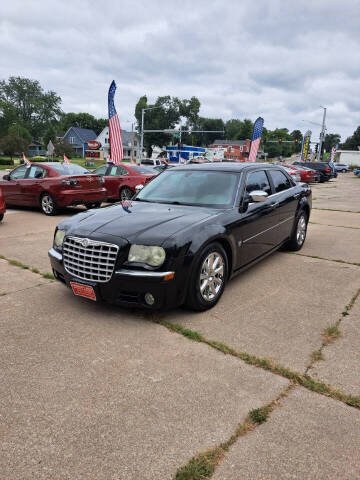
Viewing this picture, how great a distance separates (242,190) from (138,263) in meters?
1.86

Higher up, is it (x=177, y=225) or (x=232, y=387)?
(x=177, y=225)

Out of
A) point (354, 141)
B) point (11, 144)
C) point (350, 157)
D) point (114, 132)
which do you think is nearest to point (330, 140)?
point (354, 141)

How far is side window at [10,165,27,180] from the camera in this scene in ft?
34.7

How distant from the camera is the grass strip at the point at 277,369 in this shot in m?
2.49

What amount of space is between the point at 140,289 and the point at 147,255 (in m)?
0.31

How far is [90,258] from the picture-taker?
3.48 m

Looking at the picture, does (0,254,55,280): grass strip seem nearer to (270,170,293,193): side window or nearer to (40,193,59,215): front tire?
(270,170,293,193): side window

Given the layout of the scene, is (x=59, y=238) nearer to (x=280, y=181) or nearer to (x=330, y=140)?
(x=280, y=181)

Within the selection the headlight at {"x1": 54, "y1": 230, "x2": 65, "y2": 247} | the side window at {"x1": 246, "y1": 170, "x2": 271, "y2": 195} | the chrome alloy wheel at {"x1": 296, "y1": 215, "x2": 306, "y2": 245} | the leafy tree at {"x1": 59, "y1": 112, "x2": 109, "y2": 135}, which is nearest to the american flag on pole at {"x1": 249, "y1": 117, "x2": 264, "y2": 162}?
the chrome alloy wheel at {"x1": 296, "y1": 215, "x2": 306, "y2": 245}

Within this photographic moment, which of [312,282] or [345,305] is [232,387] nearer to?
[345,305]

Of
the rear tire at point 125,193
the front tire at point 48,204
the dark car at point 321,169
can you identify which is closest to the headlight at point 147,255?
the front tire at point 48,204

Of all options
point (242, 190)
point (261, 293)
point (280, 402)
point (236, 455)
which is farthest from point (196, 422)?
point (242, 190)

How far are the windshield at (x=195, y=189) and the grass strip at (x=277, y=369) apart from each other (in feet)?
5.36

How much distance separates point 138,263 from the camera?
3.34 meters
